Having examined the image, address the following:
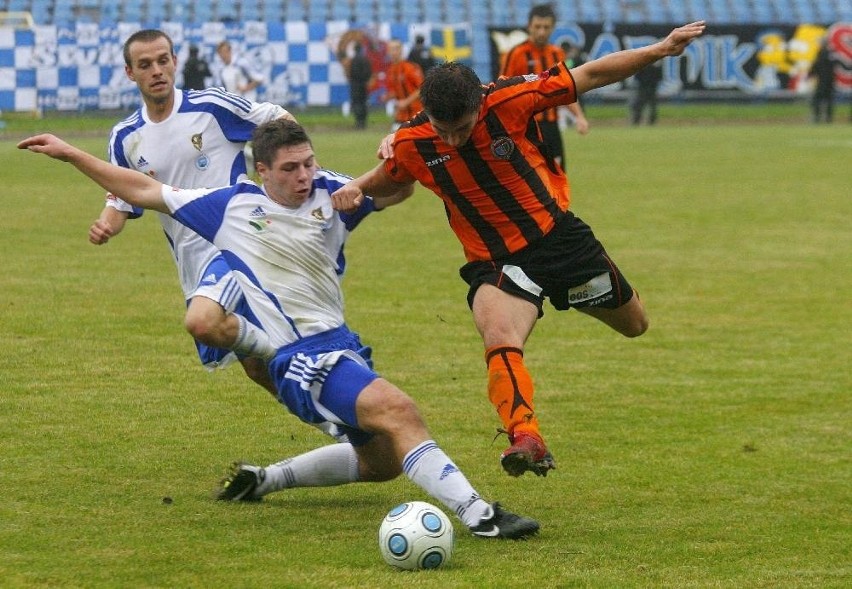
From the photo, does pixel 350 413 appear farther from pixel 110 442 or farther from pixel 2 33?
pixel 2 33

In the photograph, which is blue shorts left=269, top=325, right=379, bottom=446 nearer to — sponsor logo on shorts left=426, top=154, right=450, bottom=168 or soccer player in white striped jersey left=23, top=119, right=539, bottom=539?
soccer player in white striped jersey left=23, top=119, right=539, bottom=539

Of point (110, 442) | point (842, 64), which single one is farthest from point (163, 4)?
point (110, 442)

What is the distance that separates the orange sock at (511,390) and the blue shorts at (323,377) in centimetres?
53

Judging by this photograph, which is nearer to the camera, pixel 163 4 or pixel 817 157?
pixel 817 157

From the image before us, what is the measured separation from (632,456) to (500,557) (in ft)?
5.73

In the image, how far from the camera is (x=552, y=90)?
19.1 feet

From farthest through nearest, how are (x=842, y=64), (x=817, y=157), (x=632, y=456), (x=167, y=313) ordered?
(x=842, y=64)
(x=817, y=157)
(x=167, y=313)
(x=632, y=456)

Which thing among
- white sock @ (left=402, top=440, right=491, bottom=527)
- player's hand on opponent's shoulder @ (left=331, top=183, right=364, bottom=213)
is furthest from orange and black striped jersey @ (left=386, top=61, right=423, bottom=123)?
white sock @ (left=402, top=440, right=491, bottom=527)

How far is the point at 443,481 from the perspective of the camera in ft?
A: 16.2

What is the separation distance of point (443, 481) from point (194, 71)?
25621 mm

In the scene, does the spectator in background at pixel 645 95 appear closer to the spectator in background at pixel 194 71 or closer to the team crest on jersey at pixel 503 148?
the spectator in background at pixel 194 71

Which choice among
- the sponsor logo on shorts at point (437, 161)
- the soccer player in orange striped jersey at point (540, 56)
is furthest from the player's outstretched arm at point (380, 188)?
A: the soccer player in orange striped jersey at point (540, 56)

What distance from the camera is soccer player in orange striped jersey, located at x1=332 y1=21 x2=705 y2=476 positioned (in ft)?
18.5

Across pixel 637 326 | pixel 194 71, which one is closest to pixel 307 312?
pixel 637 326
